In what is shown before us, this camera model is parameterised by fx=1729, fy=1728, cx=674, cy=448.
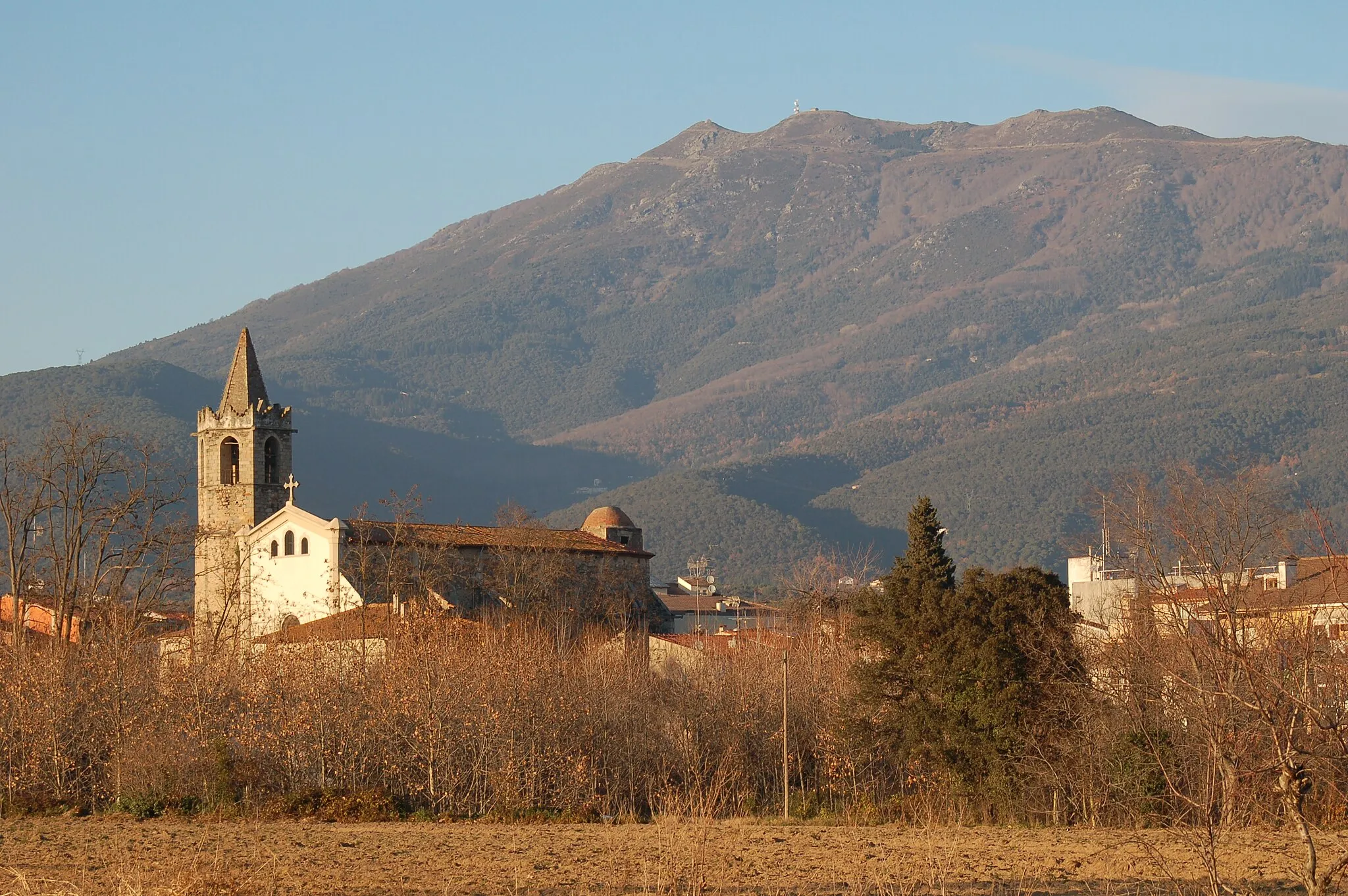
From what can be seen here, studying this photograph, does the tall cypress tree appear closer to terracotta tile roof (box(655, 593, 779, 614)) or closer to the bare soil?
the bare soil

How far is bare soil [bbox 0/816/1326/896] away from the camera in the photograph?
2000cm

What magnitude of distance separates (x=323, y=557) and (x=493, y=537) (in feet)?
22.5

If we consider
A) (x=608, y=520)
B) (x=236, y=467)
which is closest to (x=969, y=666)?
(x=236, y=467)

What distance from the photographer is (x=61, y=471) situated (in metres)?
56.8

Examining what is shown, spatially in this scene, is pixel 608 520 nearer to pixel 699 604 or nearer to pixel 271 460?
pixel 699 604

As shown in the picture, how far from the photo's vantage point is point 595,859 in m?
24.8

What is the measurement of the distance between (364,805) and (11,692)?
8.18 m

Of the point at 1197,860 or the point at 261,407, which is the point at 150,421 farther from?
the point at 1197,860

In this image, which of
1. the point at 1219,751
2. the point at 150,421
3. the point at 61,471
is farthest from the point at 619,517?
the point at 150,421

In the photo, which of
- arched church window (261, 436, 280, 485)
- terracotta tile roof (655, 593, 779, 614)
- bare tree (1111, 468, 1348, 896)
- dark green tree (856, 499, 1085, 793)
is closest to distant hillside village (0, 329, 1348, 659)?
arched church window (261, 436, 280, 485)

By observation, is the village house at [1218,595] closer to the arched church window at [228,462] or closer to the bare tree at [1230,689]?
the bare tree at [1230,689]

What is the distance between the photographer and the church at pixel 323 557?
59.6m

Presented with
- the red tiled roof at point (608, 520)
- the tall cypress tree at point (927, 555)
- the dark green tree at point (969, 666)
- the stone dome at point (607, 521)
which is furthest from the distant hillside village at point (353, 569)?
the dark green tree at point (969, 666)

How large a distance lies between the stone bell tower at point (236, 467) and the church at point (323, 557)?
2.2 inches
